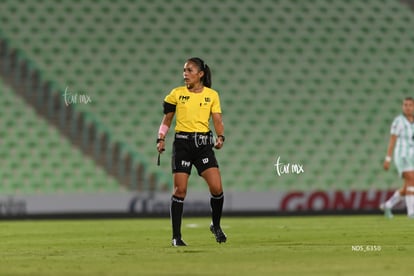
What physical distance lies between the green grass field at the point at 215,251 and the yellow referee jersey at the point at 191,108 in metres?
1.28

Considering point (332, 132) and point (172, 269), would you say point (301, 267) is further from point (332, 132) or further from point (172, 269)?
point (332, 132)

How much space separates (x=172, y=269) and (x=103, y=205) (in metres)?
12.3

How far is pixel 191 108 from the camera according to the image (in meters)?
10.7

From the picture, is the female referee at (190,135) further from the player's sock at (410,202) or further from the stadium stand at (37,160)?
the stadium stand at (37,160)

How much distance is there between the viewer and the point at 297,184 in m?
22.4

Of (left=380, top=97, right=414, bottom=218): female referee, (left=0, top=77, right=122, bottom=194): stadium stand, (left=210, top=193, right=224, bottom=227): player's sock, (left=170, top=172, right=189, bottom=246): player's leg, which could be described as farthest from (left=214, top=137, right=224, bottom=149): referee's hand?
(left=0, top=77, right=122, bottom=194): stadium stand

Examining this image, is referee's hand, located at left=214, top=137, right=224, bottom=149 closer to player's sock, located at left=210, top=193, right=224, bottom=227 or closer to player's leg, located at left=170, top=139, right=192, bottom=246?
player's leg, located at left=170, top=139, right=192, bottom=246

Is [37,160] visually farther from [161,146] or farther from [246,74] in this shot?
[161,146]

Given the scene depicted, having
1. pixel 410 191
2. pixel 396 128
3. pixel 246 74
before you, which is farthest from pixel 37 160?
pixel 410 191

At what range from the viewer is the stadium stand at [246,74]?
22.4 meters

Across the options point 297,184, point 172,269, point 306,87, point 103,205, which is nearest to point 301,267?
point 172,269

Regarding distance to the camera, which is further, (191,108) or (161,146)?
(191,108)

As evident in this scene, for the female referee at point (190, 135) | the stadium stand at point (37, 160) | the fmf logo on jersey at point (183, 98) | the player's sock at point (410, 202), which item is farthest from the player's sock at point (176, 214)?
the stadium stand at point (37, 160)

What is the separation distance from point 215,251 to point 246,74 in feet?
45.9
